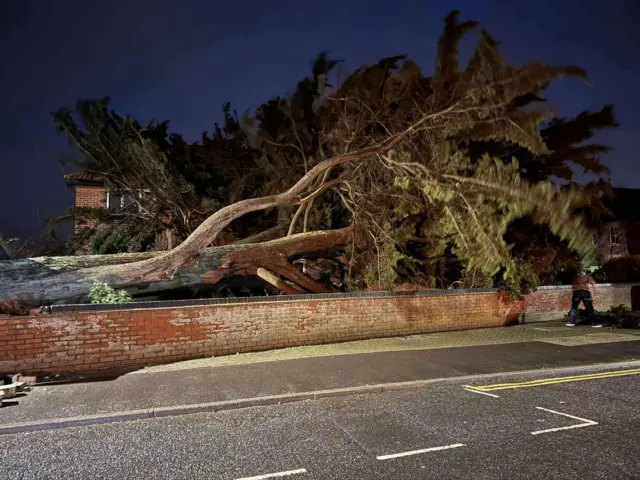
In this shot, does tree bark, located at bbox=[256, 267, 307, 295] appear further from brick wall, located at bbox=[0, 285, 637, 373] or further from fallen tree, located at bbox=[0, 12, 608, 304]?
brick wall, located at bbox=[0, 285, 637, 373]

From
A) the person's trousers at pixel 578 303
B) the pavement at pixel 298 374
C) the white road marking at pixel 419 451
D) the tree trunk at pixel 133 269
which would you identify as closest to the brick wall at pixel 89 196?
the tree trunk at pixel 133 269

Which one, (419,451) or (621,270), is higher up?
(621,270)

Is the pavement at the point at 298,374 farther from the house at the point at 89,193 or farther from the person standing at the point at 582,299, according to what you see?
the house at the point at 89,193

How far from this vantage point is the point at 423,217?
13.8m

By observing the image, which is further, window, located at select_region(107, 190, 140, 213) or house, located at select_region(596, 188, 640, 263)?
house, located at select_region(596, 188, 640, 263)

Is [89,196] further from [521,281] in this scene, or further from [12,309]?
[521,281]

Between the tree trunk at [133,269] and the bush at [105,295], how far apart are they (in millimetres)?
369

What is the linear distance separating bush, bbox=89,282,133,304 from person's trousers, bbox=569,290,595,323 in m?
11.6

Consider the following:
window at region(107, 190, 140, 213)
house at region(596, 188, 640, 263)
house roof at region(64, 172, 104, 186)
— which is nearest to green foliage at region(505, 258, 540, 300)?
house at region(596, 188, 640, 263)

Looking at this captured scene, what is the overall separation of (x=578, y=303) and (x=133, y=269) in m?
11.9

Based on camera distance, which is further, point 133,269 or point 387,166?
point 387,166

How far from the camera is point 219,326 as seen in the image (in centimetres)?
936

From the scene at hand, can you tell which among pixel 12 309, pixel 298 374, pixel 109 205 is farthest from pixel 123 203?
pixel 298 374

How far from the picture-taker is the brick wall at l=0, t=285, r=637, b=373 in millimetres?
7879
